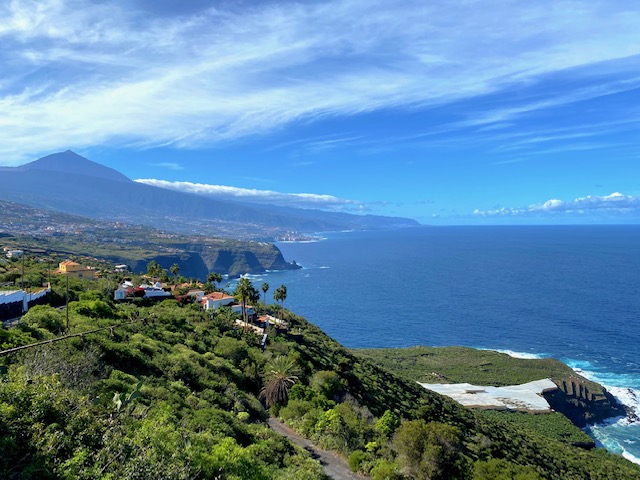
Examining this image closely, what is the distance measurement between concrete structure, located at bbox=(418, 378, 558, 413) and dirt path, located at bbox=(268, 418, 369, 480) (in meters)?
36.2

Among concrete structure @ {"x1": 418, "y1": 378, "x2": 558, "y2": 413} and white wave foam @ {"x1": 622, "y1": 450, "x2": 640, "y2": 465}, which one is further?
concrete structure @ {"x1": 418, "y1": 378, "x2": 558, "y2": 413}

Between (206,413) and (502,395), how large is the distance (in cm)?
5145

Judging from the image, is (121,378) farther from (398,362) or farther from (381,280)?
(381,280)

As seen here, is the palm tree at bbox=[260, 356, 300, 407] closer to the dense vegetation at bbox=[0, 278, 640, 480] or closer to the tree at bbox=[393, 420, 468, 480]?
the dense vegetation at bbox=[0, 278, 640, 480]

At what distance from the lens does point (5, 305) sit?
29.6 meters

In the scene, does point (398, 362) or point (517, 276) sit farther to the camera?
point (517, 276)

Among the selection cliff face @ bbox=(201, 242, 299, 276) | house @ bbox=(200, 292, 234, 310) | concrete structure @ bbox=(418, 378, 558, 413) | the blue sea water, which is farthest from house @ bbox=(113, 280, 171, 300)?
cliff face @ bbox=(201, 242, 299, 276)

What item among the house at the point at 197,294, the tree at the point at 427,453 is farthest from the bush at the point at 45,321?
the house at the point at 197,294

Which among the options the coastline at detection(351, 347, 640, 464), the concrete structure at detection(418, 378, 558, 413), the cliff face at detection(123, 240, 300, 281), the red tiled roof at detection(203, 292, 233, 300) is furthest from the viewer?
the cliff face at detection(123, 240, 300, 281)

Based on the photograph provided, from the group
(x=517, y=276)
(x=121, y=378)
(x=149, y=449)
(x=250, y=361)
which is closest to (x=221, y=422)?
(x=121, y=378)

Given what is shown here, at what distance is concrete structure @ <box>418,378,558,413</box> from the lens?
5275 centimetres

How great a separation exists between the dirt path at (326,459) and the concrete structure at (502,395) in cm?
3621

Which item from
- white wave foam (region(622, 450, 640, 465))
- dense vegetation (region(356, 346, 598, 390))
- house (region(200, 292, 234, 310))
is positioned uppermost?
house (region(200, 292, 234, 310))

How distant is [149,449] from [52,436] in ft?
7.60
